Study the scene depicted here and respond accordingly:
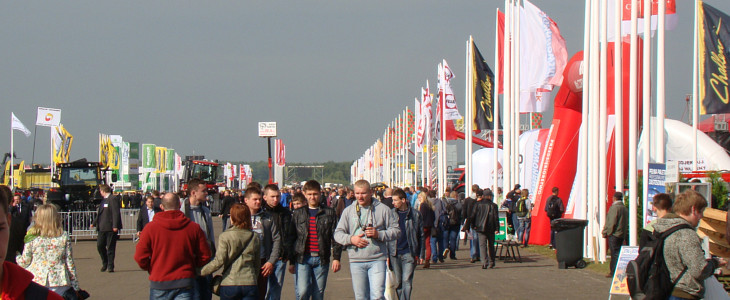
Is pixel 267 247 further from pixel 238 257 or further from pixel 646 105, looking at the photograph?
pixel 646 105

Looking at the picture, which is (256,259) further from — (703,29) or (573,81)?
(573,81)

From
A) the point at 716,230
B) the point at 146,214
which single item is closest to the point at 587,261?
the point at 716,230

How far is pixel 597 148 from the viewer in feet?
57.6

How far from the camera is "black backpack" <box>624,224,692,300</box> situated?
6215 millimetres

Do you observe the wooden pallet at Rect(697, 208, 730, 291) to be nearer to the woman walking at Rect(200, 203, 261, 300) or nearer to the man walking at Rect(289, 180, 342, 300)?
the man walking at Rect(289, 180, 342, 300)

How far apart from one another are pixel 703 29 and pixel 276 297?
13.5 meters

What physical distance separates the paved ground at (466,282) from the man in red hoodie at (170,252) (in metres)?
5.33

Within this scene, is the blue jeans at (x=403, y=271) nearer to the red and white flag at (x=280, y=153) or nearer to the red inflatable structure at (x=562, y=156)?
the red inflatable structure at (x=562, y=156)

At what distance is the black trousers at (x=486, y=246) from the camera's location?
55.6 feet

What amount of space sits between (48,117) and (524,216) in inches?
1049

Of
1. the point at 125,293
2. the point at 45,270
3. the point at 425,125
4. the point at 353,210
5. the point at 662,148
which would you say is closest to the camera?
the point at 45,270

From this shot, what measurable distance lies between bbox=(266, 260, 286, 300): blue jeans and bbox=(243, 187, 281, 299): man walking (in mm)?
233

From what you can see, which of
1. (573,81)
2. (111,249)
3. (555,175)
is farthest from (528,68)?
(111,249)

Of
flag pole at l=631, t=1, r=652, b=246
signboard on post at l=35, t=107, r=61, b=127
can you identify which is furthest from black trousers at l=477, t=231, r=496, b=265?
signboard on post at l=35, t=107, r=61, b=127
